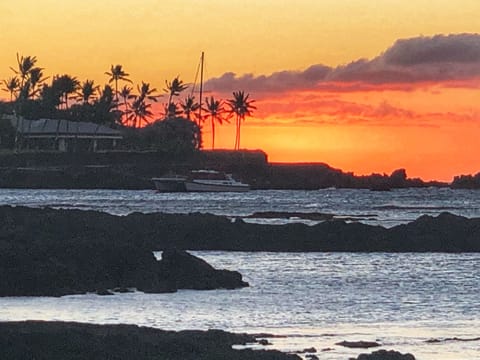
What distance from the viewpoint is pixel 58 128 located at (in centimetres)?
14450

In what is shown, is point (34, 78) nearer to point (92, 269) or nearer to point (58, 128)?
point (58, 128)

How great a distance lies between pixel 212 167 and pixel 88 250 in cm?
12018

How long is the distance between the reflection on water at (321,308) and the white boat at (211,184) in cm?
8644

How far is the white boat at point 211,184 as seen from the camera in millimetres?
126500

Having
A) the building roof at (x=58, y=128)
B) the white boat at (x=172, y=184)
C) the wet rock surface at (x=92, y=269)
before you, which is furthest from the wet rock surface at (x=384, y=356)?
the building roof at (x=58, y=128)

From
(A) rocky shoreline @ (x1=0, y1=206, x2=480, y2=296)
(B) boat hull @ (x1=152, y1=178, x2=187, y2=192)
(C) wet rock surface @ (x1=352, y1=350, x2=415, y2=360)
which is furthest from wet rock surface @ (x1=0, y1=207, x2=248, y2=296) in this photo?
(B) boat hull @ (x1=152, y1=178, x2=187, y2=192)

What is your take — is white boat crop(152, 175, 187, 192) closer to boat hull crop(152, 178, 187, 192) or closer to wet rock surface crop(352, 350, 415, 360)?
boat hull crop(152, 178, 187, 192)

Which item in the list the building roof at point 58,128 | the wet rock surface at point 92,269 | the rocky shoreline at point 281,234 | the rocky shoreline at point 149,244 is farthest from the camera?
the building roof at point 58,128

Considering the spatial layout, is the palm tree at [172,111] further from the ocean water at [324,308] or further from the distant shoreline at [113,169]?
the ocean water at [324,308]

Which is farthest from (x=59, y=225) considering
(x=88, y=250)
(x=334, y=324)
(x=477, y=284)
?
(x=334, y=324)

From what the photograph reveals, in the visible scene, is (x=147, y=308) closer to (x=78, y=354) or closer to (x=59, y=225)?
(x=78, y=354)

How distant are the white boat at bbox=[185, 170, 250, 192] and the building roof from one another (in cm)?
2000

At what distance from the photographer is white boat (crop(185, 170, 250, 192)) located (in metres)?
126

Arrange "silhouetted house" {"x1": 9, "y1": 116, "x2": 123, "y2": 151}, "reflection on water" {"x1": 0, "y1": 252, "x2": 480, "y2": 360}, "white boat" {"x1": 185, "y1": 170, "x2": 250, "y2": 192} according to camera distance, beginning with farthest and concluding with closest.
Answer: "silhouetted house" {"x1": 9, "y1": 116, "x2": 123, "y2": 151} < "white boat" {"x1": 185, "y1": 170, "x2": 250, "y2": 192} < "reflection on water" {"x1": 0, "y1": 252, "x2": 480, "y2": 360}
